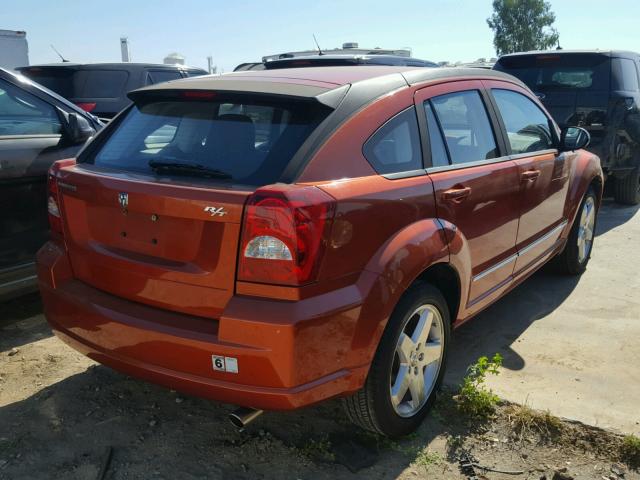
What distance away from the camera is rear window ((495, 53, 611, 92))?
23.6 ft

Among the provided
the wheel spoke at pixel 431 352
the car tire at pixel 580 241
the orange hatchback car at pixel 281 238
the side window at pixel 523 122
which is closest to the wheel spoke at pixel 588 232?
the car tire at pixel 580 241

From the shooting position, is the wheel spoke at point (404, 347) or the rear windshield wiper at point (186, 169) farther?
the wheel spoke at point (404, 347)

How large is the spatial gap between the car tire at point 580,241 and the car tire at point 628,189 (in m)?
3.02

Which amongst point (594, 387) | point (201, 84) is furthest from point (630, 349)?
point (201, 84)

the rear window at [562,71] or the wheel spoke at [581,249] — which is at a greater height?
the rear window at [562,71]

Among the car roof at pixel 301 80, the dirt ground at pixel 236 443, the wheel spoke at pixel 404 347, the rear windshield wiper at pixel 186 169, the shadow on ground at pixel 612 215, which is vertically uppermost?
the car roof at pixel 301 80

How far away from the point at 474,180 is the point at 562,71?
16.4 feet

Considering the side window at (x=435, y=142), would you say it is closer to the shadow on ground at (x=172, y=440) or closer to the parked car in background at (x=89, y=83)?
the shadow on ground at (x=172, y=440)

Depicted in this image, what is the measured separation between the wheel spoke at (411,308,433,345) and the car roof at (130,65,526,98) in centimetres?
111

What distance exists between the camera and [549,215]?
170 inches

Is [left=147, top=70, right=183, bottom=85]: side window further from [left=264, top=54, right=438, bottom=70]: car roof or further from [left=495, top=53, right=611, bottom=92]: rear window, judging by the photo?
[left=495, top=53, right=611, bottom=92]: rear window

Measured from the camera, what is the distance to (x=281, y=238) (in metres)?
2.25

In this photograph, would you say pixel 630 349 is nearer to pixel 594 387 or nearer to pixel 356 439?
pixel 594 387

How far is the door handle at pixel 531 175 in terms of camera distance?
12.5 ft
